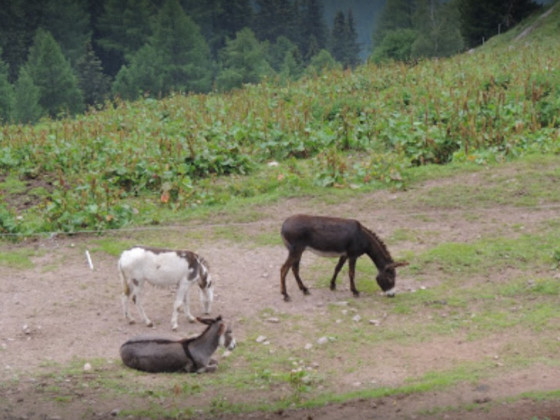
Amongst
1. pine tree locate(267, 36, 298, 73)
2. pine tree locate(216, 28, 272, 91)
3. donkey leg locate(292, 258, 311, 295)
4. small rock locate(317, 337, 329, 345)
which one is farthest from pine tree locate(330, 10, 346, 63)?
small rock locate(317, 337, 329, 345)

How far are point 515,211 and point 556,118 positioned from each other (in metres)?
5.53

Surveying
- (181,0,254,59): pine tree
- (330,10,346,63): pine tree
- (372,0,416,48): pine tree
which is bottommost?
(330,10,346,63): pine tree

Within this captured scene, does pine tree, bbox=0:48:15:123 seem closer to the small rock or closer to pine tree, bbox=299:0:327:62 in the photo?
pine tree, bbox=299:0:327:62

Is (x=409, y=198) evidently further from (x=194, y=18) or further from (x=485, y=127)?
(x=194, y=18)

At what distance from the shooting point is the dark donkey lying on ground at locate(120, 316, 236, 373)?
8961 mm

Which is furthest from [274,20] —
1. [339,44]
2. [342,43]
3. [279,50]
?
[279,50]

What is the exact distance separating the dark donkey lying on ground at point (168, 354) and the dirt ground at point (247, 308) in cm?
69

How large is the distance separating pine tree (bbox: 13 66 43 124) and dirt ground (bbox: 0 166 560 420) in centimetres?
4041

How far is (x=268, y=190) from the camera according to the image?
16828mm

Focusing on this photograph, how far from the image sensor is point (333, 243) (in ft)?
37.2

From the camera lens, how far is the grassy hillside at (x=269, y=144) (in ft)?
52.9

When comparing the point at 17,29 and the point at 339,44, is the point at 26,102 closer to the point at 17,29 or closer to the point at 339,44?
the point at 17,29

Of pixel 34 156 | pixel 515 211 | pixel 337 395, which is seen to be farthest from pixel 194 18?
pixel 337 395

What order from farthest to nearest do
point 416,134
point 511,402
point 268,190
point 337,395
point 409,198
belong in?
1. point 416,134
2. point 268,190
3. point 409,198
4. point 337,395
5. point 511,402
